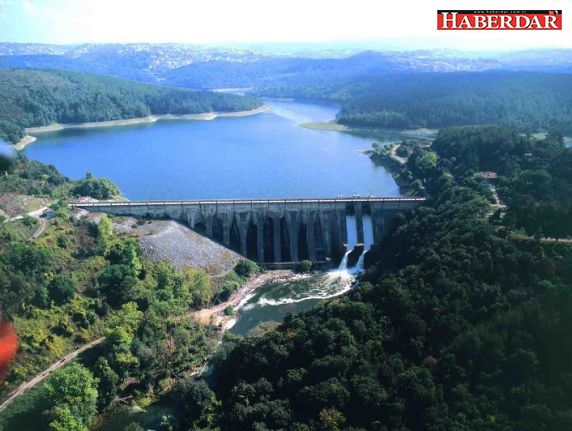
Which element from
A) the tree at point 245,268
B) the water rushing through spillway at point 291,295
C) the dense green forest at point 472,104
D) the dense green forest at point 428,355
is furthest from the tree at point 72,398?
the dense green forest at point 472,104

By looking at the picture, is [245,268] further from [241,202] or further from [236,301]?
[241,202]

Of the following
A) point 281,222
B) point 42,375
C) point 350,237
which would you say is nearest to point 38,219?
point 42,375

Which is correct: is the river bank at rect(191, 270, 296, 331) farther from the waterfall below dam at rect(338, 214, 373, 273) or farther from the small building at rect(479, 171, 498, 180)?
the small building at rect(479, 171, 498, 180)

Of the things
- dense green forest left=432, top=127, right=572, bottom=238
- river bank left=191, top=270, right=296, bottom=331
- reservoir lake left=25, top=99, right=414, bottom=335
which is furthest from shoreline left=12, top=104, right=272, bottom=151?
dense green forest left=432, top=127, right=572, bottom=238

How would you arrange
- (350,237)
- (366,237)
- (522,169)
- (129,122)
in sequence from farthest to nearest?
1. (129,122)
2. (522,169)
3. (350,237)
4. (366,237)

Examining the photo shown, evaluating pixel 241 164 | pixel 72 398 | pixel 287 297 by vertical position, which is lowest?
pixel 287 297

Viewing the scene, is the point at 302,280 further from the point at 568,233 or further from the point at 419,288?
A: the point at 568,233

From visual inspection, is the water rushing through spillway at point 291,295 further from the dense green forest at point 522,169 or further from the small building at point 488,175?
the small building at point 488,175
